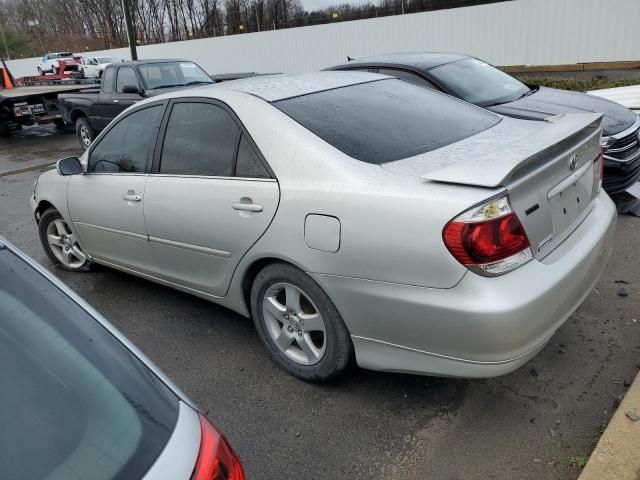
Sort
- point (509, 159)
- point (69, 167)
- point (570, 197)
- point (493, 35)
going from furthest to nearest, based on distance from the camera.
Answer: point (493, 35)
point (69, 167)
point (570, 197)
point (509, 159)

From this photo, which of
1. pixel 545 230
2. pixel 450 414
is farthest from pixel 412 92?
pixel 450 414

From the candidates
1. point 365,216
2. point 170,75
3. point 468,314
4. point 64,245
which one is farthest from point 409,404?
point 170,75

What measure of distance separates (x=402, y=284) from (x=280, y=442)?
101 cm

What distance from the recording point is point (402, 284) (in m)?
2.31

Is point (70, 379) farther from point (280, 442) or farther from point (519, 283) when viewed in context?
A: point (519, 283)

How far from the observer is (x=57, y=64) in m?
35.0

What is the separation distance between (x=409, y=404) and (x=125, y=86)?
29.5 feet

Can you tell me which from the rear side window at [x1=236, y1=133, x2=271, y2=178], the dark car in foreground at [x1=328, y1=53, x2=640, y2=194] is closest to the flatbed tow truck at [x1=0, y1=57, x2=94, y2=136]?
the dark car in foreground at [x1=328, y1=53, x2=640, y2=194]

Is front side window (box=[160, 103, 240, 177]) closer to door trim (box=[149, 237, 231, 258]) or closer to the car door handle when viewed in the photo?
the car door handle

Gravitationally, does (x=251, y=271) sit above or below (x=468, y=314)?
below

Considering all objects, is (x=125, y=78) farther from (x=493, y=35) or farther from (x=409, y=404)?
(x=493, y=35)

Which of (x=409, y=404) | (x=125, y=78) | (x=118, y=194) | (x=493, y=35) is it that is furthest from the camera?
(x=493, y=35)

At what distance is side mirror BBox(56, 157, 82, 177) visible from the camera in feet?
13.3

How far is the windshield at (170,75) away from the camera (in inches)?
397
